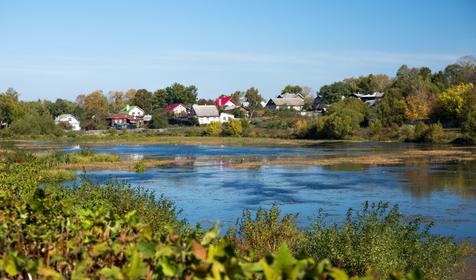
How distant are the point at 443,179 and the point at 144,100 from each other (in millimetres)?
113590

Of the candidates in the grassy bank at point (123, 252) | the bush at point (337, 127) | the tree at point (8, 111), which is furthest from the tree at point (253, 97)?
the grassy bank at point (123, 252)

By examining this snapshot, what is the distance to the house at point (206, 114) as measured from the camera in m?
111

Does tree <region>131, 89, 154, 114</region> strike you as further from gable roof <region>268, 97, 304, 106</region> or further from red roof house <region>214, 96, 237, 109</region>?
gable roof <region>268, 97, 304, 106</region>

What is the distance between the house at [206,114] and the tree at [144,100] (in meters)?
26.8

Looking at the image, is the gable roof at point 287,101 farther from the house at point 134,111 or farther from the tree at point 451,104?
the tree at point 451,104

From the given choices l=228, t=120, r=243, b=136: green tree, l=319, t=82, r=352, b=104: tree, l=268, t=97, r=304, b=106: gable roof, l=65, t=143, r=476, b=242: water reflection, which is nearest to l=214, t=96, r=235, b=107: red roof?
l=268, t=97, r=304, b=106: gable roof

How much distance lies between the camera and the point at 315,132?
254ft

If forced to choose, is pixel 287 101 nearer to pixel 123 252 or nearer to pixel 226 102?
pixel 226 102

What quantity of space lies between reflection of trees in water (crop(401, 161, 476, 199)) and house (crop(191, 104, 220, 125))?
7484 centimetres

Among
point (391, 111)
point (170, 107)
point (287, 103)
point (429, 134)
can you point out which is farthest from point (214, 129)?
point (287, 103)

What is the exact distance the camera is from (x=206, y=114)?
112 metres

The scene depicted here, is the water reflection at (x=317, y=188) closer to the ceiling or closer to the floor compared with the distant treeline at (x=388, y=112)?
closer to the floor

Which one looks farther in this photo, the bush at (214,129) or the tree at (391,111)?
the bush at (214,129)

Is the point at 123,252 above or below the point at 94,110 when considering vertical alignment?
below
